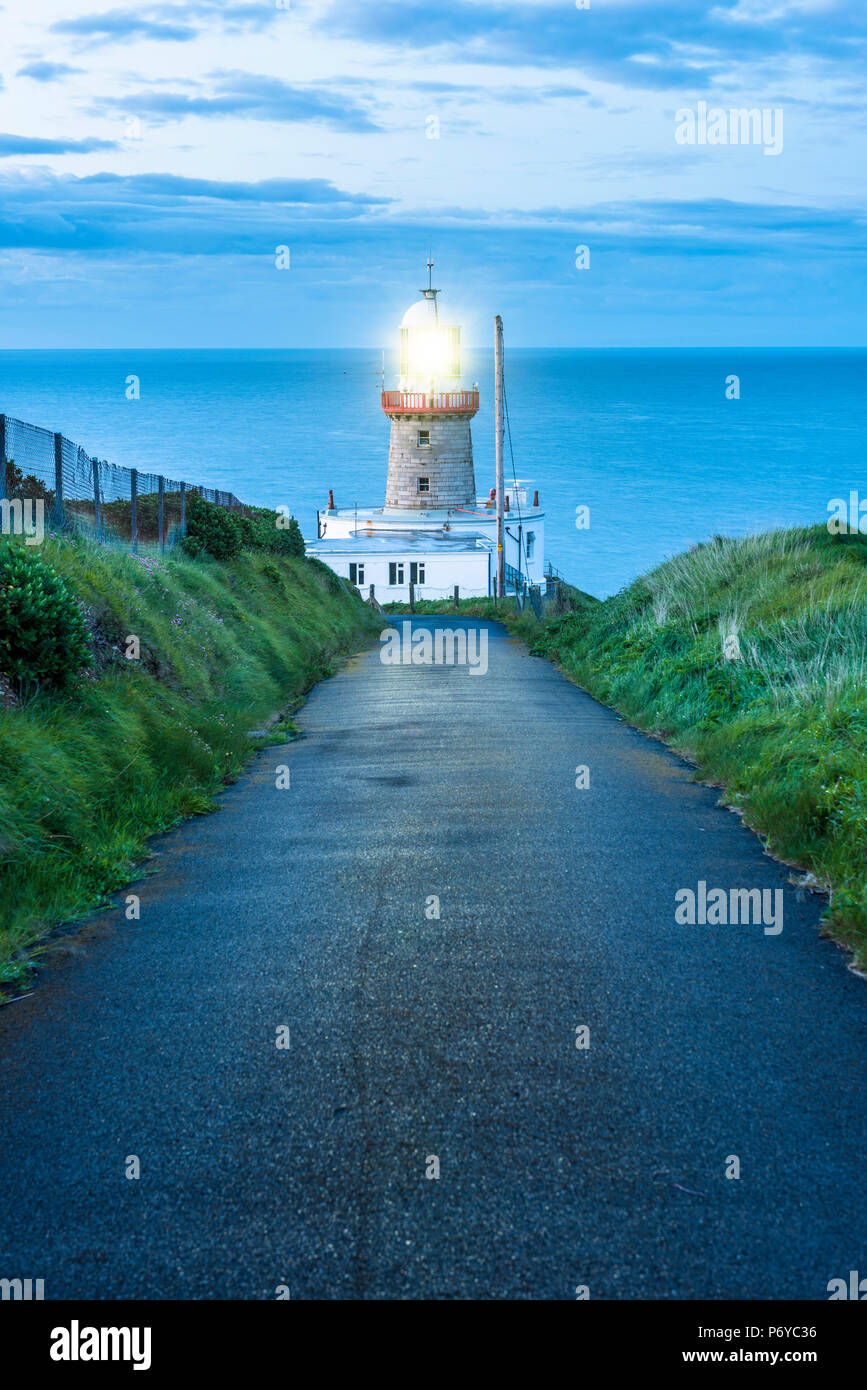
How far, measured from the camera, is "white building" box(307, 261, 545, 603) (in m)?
59.9

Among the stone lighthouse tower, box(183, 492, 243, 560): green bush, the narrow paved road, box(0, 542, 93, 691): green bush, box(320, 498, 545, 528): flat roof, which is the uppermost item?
the stone lighthouse tower

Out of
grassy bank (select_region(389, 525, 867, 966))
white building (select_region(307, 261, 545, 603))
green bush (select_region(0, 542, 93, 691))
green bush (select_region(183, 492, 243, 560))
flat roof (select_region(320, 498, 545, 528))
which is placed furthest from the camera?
flat roof (select_region(320, 498, 545, 528))

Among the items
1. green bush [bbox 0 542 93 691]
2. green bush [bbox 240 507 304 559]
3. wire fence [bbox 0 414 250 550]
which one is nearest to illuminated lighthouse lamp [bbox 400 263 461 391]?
green bush [bbox 240 507 304 559]

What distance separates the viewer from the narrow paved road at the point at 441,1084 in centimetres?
385

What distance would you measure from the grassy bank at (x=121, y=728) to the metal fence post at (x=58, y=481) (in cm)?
68

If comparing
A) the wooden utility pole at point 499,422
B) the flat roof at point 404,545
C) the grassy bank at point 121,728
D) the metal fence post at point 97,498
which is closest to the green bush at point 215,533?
the grassy bank at point 121,728

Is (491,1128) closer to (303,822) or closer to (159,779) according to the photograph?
(303,822)

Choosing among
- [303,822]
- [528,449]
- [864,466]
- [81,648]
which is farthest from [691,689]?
Answer: [528,449]

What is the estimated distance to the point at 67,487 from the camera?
52.6ft

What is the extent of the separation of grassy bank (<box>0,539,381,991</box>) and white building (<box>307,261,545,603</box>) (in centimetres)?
3846

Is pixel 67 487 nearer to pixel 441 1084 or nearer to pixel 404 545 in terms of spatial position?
pixel 441 1084

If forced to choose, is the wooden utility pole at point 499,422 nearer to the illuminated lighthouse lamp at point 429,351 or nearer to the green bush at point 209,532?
the green bush at point 209,532

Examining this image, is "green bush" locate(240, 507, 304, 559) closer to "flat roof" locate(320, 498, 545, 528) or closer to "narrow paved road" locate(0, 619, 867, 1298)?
"narrow paved road" locate(0, 619, 867, 1298)

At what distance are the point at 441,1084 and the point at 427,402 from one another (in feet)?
208
